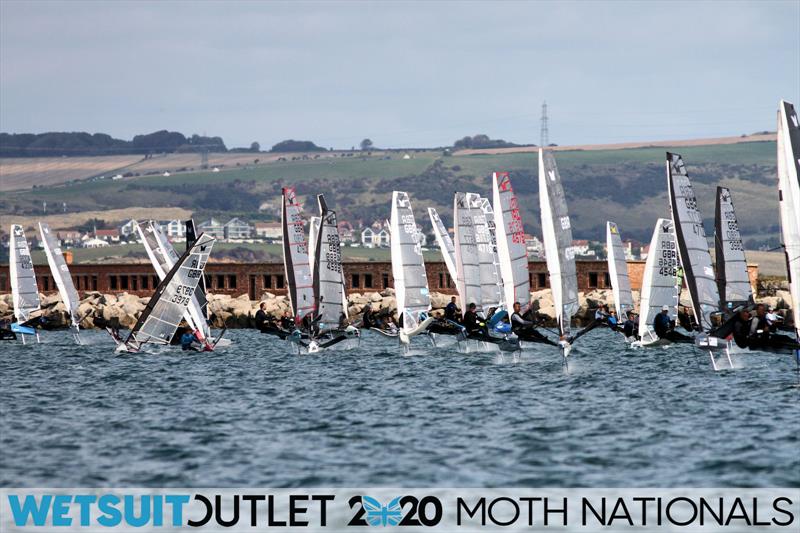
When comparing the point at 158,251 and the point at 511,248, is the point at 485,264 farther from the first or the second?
the point at 158,251

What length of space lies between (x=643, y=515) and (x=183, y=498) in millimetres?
5670

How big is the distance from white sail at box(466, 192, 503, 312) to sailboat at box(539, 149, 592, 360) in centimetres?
1010

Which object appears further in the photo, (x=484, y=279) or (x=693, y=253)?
(x=484, y=279)

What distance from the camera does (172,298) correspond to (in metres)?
40.2

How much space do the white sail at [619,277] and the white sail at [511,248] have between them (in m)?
9.60

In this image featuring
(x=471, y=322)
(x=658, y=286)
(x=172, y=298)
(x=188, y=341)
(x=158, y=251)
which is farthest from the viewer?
(x=158, y=251)

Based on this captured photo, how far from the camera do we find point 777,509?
15.7 meters

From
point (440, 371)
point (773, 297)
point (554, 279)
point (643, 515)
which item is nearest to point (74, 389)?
point (440, 371)

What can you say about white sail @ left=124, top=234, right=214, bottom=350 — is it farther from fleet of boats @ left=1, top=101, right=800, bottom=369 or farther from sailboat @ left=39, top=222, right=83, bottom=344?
sailboat @ left=39, top=222, right=83, bottom=344

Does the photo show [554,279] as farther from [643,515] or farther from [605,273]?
[605,273]

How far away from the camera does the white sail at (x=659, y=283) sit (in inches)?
1609

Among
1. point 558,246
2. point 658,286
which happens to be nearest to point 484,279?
point 658,286

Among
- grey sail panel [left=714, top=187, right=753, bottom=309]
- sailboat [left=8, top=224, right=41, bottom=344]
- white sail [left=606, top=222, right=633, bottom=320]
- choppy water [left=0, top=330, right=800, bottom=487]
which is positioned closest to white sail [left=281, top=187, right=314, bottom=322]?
choppy water [left=0, top=330, right=800, bottom=487]

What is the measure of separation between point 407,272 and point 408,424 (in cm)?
1936
